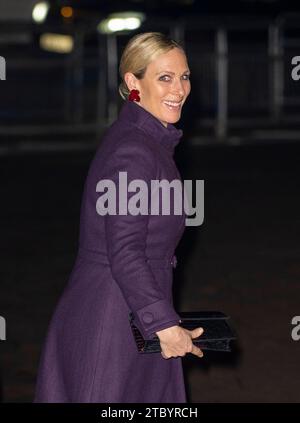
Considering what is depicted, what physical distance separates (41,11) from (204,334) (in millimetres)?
21271

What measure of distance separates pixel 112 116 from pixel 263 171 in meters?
4.02

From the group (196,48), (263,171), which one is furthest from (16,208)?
(196,48)

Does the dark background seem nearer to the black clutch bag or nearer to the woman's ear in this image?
the black clutch bag

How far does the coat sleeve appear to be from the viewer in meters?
4.38

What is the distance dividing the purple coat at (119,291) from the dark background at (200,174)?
2.66 meters

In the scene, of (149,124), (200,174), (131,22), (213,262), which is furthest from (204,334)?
(131,22)

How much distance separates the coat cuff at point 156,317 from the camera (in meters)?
4.40

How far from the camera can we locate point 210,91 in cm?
2175

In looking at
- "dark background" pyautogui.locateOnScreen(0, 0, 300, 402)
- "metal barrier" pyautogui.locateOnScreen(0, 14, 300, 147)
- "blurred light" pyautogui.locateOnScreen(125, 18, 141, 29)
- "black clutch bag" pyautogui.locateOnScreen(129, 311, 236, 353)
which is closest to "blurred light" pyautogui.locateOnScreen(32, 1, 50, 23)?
"dark background" pyautogui.locateOnScreen(0, 0, 300, 402)

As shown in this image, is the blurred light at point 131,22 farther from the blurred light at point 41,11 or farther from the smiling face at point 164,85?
the smiling face at point 164,85

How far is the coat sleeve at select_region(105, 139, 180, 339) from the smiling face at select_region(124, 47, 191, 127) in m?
0.24

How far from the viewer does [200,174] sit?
15750 millimetres

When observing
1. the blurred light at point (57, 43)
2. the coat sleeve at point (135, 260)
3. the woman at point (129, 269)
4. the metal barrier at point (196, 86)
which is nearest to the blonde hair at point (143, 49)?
the woman at point (129, 269)
